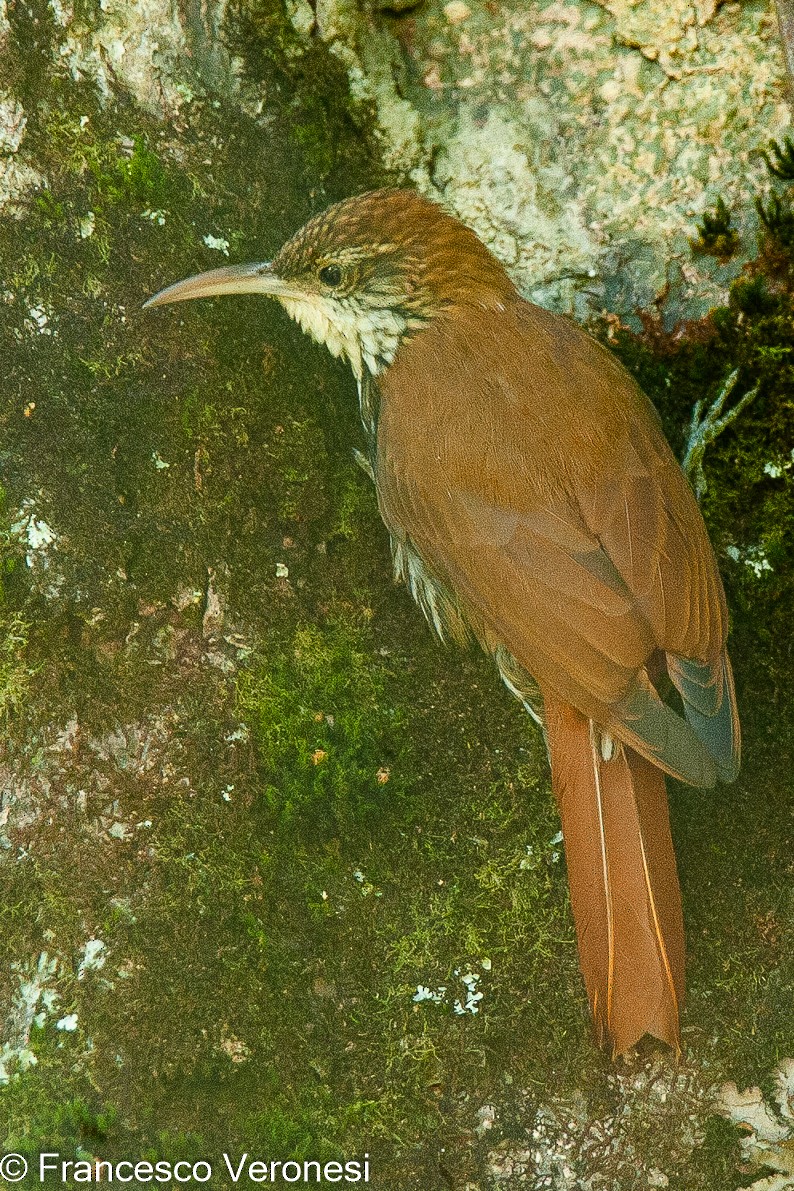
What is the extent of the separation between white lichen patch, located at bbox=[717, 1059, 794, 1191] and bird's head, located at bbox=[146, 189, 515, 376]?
1.83m

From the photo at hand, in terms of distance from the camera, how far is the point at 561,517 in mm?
2414

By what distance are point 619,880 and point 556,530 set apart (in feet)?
2.44

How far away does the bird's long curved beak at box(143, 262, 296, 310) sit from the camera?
2467mm

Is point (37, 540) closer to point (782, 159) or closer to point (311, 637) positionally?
point (311, 637)

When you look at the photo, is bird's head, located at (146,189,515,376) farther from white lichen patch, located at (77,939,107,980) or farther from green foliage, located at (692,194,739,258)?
white lichen patch, located at (77,939,107,980)

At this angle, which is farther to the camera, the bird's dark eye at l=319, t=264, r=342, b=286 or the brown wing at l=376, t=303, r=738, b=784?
the bird's dark eye at l=319, t=264, r=342, b=286

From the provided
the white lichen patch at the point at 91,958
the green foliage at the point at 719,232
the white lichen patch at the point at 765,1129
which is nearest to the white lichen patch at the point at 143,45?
the green foliage at the point at 719,232

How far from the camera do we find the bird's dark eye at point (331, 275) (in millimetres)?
2723

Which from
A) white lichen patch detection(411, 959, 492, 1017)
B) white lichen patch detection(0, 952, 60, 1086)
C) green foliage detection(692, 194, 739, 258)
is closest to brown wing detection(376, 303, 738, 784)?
green foliage detection(692, 194, 739, 258)

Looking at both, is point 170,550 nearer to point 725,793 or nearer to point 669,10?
point 725,793

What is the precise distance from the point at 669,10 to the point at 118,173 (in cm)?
133

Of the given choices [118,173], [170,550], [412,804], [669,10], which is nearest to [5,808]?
[170,550]

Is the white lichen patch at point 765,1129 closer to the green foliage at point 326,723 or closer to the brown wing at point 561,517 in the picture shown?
the brown wing at point 561,517

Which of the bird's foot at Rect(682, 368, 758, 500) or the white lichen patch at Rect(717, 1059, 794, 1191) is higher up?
the bird's foot at Rect(682, 368, 758, 500)
